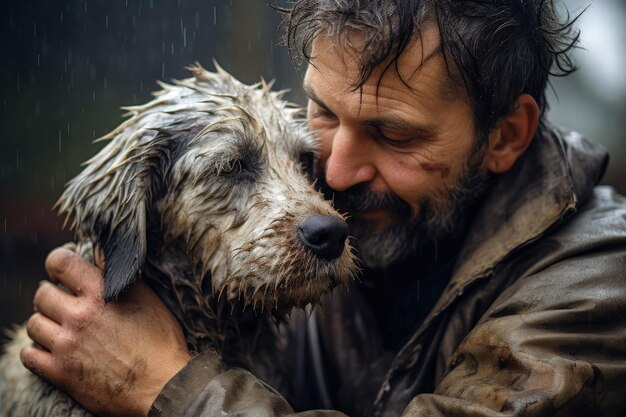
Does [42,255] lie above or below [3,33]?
below

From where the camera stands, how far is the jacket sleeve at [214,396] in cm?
248

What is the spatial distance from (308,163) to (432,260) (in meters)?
0.85

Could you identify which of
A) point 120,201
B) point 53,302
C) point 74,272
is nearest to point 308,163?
point 120,201

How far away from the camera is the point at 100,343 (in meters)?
2.69

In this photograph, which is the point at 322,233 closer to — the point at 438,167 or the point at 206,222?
the point at 206,222

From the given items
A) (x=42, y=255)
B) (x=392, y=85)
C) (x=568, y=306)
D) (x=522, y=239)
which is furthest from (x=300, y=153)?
(x=42, y=255)

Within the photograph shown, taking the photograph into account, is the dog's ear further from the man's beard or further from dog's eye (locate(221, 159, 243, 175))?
the man's beard

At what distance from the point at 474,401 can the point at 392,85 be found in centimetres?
139

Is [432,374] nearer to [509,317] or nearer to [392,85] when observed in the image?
[509,317]

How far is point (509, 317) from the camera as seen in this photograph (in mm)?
2625

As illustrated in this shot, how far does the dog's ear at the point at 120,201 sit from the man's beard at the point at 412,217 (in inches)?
36.4

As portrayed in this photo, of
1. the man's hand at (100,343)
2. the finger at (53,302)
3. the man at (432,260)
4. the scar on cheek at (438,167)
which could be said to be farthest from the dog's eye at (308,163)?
the finger at (53,302)

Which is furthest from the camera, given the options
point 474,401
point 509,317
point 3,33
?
point 3,33

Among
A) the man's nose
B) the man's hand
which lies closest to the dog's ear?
the man's hand
